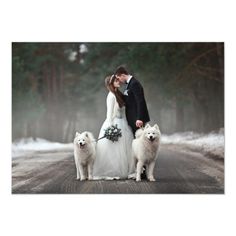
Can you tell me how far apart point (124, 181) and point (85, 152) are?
33.3 inches

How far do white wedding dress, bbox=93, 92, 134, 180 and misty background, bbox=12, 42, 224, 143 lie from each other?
748mm

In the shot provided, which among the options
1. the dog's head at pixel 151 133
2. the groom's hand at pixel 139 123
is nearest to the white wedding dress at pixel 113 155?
the groom's hand at pixel 139 123

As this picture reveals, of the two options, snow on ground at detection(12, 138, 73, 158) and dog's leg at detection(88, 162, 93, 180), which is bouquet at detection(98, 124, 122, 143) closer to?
dog's leg at detection(88, 162, 93, 180)

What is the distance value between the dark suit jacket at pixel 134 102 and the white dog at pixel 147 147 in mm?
365

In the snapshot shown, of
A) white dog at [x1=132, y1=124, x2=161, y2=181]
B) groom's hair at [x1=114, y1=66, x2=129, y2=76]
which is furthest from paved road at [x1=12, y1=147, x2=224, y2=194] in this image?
groom's hair at [x1=114, y1=66, x2=129, y2=76]

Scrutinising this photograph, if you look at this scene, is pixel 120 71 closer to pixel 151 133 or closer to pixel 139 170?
pixel 151 133

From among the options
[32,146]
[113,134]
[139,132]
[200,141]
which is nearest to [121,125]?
[113,134]

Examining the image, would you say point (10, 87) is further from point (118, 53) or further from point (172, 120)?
point (172, 120)

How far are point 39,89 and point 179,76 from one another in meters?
2.72

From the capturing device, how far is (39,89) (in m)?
9.84

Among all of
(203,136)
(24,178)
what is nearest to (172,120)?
(203,136)

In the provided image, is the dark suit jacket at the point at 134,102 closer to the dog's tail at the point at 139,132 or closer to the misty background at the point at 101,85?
the dog's tail at the point at 139,132

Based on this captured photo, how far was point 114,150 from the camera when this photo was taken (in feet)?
28.3

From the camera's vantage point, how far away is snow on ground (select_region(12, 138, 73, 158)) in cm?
958
